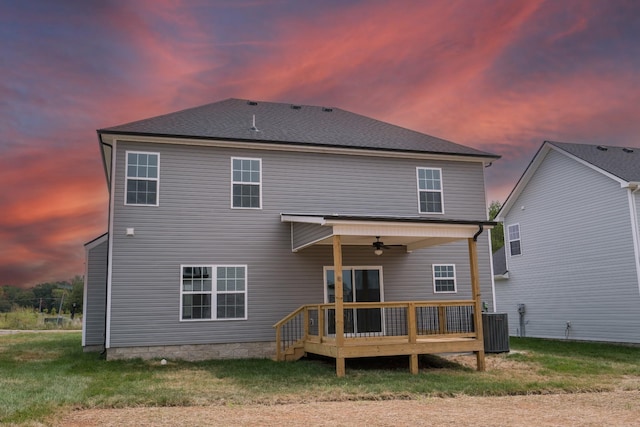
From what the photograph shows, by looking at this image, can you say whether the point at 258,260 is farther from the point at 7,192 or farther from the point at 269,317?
the point at 7,192

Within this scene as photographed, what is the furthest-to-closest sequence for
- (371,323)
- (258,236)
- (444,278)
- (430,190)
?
1. (430,190)
2. (444,278)
3. (371,323)
4. (258,236)

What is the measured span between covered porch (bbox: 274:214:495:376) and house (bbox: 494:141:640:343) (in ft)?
21.0

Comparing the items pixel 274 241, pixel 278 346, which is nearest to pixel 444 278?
pixel 274 241

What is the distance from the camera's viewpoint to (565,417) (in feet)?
25.6

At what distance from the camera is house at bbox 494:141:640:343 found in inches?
698

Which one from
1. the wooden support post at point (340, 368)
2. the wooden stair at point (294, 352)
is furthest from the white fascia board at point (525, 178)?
the wooden support post at point (340, 368)

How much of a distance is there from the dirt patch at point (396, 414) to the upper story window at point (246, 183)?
710 centimetres

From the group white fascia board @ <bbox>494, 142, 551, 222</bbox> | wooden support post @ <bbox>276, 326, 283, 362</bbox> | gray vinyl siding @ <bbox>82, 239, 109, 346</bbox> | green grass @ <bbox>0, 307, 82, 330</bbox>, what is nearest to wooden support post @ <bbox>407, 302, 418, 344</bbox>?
wooden support post @ <bbox>276, 326, 283, 362</bbox>

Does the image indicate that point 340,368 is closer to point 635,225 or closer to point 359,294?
point 359,294

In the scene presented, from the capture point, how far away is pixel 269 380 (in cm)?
1058

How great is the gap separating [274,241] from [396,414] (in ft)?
24.9

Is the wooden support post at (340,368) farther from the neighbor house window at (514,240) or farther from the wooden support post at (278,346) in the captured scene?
the neighbor house window at (514,240)

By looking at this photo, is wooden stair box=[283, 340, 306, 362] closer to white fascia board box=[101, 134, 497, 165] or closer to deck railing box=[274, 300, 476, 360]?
deck railing box=[274, 300, 476, 360]

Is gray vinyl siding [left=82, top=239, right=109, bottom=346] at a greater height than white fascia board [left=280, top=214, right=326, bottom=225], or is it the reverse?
white fascia board [left=280, top=214, right=326, bottom=225]
